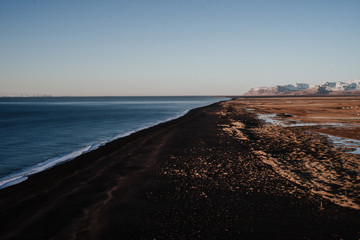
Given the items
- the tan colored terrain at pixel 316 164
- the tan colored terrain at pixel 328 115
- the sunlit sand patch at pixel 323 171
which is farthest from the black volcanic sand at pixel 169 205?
the tan colored terrain at pixel 328 115

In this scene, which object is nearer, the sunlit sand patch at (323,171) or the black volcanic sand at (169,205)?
the black volcanic sand at (169,205)

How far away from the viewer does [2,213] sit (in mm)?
8320

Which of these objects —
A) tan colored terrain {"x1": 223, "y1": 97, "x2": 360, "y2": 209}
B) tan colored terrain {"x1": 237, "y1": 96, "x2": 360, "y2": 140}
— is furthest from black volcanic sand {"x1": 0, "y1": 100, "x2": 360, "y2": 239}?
tan colored terrain {"x1": 237, "y1": 96, "x2": 360, "y2": 140}

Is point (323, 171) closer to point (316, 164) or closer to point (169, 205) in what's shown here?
point (316, 164)

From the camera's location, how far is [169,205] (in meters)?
8.70

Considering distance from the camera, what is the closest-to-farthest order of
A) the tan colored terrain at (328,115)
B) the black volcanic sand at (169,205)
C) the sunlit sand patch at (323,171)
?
the black volcanic sand at (169,205) < the sunlit sand patch at (323,171) < the tan colored terrain at (328,115)

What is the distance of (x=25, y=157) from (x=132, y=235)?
1502cm

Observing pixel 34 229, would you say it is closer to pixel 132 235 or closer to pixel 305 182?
pixel 132 235

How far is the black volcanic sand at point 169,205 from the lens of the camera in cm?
696

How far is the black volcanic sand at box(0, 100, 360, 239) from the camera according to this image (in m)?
6.96

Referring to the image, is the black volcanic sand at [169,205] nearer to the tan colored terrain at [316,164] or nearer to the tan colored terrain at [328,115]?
the tan colored terrain at [316,164]

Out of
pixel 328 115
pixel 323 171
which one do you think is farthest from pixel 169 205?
pixel 328 115

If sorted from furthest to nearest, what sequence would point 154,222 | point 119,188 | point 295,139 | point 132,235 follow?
point 295,139 < point 119,188 < point 154,222 < point 132,235

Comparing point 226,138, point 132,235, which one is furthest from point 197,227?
point 226,138
